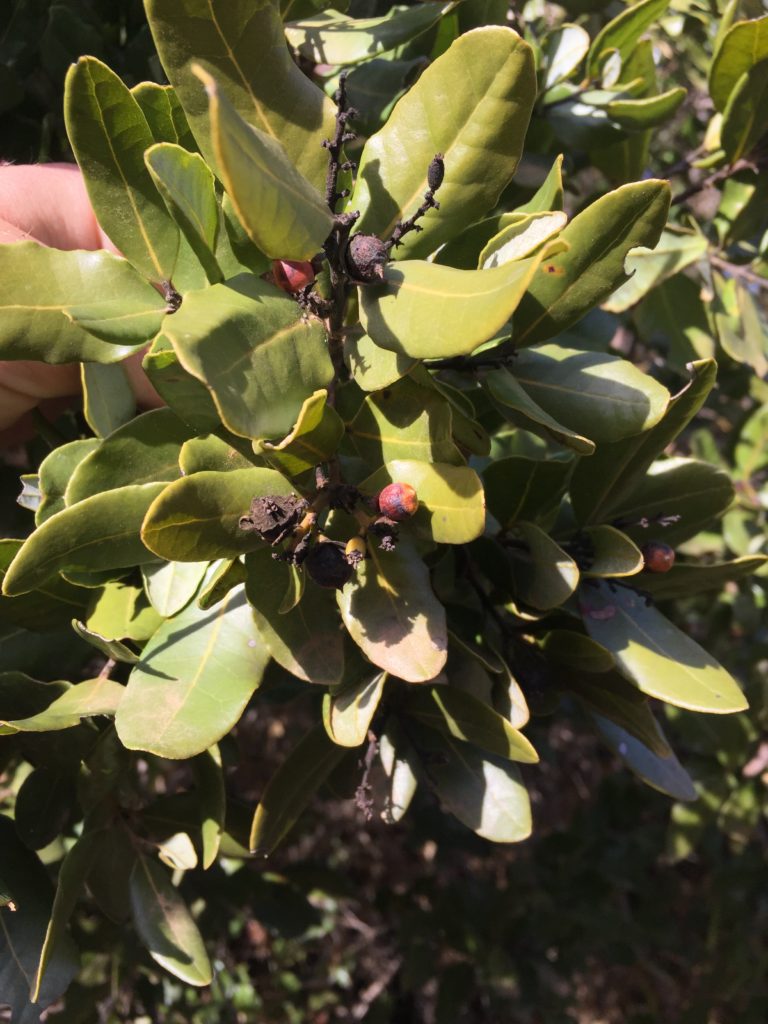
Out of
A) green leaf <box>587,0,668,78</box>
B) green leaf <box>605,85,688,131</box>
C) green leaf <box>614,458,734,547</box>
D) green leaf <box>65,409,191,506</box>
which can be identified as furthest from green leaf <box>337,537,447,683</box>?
green leaf <box>587,0,668,78</box>

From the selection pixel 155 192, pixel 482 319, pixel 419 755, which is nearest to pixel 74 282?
pixel 155 192

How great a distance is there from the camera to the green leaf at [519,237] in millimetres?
808

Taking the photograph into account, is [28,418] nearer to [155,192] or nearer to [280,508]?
[155,192]

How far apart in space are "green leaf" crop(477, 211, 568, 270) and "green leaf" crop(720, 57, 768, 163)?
0.87 metres

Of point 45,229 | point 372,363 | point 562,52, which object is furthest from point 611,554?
point 562,52

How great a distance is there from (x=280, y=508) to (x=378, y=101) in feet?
2.70

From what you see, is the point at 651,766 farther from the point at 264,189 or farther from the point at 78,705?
the point at 264,189

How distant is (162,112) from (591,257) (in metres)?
0.48

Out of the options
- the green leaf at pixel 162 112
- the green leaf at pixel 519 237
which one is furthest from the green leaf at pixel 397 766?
the green leaf at pixel 162 112

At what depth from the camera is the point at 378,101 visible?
1.33 metres

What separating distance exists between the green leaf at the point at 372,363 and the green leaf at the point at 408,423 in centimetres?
5

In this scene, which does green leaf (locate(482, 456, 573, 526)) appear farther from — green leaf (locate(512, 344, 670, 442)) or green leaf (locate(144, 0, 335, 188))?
green leaf (locate(144, 0, 335, 188))

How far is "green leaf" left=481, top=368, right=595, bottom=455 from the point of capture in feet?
2.85

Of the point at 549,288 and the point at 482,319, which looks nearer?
the point at 482,319
